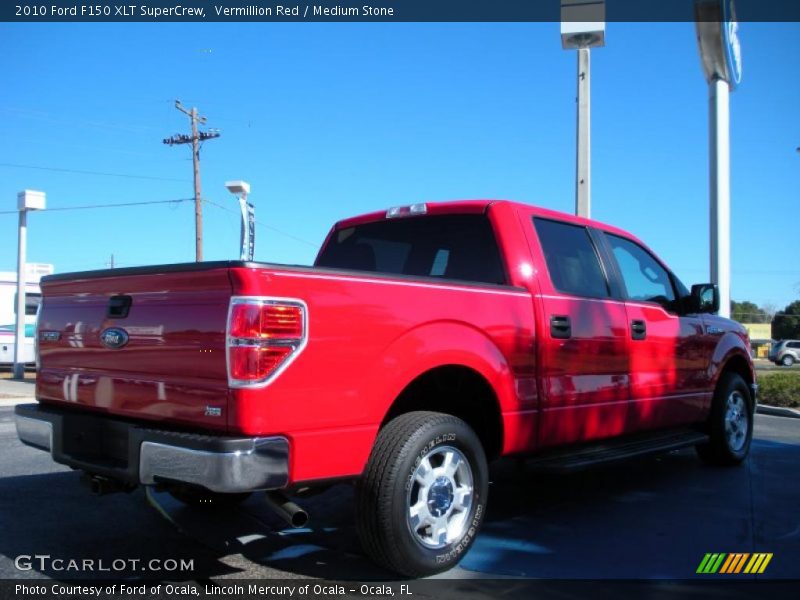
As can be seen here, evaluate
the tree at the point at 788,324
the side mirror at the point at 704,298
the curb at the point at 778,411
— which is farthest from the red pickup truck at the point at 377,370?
the tree at the point at 788,324

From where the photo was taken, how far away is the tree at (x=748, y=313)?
109094mm

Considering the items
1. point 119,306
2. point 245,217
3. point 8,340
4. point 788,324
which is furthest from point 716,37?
point 788,324

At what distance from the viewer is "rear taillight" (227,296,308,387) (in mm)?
2885

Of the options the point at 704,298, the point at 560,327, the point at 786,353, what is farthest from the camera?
the point at 786,353

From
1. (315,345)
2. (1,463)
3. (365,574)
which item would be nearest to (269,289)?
(315,345)

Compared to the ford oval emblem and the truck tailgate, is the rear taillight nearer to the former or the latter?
the truck tailgate

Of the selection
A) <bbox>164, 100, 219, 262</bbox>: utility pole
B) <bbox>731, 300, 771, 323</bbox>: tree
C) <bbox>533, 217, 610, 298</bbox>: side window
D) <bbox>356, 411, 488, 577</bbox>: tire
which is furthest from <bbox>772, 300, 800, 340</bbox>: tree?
<bbox>356, 411, 488, 577</bbox>: tire

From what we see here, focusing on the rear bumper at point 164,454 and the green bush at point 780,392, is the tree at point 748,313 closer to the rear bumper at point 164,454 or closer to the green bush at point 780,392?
the green bush at point 780,392

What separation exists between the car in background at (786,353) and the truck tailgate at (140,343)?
49.4m

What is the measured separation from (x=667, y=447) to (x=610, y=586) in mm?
1897

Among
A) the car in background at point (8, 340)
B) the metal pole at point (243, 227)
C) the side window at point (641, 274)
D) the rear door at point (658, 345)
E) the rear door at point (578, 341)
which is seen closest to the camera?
the rear door at point (578, 341)

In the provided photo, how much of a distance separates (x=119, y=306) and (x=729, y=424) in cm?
541

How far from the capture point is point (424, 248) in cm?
497

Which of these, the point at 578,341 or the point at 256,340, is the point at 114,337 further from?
the point at 578,341
